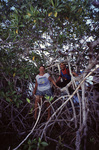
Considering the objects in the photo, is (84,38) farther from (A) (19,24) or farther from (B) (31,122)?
(B) (31,122)

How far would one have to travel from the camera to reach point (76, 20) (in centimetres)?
346

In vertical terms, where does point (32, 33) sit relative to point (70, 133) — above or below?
above

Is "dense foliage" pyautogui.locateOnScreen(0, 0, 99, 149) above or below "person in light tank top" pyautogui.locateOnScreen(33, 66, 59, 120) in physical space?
above

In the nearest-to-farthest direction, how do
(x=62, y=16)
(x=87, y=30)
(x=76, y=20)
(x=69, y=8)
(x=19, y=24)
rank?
(x=19, y=24)
(x=69, y=8)
(x=62, y=16)
(x=76, y=20)
(x=87, y=30)

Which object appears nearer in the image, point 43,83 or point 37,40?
A: point 43,83

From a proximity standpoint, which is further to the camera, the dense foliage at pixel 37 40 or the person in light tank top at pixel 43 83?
the person in light tank top at pixel 43 83

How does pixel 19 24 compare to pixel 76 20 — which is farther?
pixel 76 20

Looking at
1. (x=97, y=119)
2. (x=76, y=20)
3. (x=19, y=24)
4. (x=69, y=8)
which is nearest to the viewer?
(x=19, y=24)

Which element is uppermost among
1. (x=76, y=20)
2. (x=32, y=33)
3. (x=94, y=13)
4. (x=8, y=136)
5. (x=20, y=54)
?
(x=94, y=13)

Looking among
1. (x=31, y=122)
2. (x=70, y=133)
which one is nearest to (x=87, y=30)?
(x=70, y=133)

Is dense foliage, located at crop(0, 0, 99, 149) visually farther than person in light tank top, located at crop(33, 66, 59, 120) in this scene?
No

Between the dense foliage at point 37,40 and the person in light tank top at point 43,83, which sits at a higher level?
the dense foliage at point 37,40

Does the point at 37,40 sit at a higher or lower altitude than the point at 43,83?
higher

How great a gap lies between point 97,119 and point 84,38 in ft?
7.01
